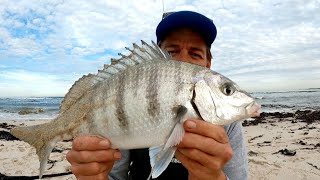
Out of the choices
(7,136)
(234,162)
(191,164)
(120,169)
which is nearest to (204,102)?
(191,164)

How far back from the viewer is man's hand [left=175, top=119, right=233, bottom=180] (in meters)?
1.88

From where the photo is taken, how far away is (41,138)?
7.48 ft

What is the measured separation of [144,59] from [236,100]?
0.65 m

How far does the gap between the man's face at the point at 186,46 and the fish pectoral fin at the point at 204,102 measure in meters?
1.43

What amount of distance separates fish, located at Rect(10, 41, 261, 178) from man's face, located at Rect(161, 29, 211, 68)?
1.29m

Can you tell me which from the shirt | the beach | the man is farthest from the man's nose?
the beach

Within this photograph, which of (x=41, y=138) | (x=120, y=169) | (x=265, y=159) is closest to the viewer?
(x=41, y=138)

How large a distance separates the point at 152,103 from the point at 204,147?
1.31 ft

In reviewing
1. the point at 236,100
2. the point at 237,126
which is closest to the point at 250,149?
the point at 237,126

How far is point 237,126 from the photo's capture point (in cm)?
306

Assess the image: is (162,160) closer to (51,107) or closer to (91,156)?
(91,156)

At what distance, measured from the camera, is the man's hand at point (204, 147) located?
1878mm

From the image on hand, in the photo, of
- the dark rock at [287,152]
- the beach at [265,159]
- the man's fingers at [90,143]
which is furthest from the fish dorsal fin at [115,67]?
the dark rock at [287,152]

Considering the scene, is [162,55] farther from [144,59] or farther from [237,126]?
[237,126]
